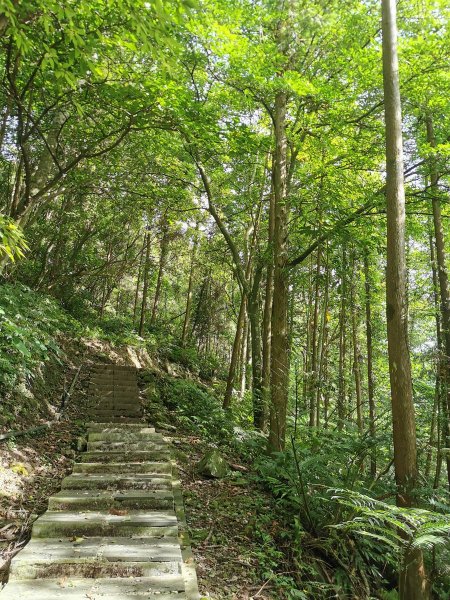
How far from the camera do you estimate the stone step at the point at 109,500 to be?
16.7 feet

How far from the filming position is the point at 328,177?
899 cm

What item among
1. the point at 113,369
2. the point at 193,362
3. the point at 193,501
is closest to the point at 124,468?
the point at 193,501

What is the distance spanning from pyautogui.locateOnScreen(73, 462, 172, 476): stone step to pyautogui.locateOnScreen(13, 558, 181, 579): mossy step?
238 cm

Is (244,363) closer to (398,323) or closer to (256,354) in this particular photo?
(256,354)

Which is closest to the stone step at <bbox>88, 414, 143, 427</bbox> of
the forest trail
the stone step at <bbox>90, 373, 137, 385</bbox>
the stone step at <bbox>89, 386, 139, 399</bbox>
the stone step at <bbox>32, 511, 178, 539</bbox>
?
the stone step at <bbox>89, 386, 139, 399</bbox>

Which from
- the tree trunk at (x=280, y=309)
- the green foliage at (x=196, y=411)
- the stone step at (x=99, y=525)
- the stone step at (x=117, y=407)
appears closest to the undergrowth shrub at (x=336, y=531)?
the tree trunk at (x=280, y=309)

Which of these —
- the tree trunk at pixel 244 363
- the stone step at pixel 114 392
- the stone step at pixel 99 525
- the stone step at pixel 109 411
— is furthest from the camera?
the tree trunk at pixel 244 363

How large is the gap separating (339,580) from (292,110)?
30.4ft

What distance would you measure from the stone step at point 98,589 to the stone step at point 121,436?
378cm

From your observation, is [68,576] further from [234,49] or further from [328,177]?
[328,177]

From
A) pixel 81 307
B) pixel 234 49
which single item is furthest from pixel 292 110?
pixel 81 307

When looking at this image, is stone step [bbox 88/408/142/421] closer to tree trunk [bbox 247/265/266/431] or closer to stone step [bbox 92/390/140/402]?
stone step [bbox 92/390/140/402]

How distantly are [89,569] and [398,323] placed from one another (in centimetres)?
446

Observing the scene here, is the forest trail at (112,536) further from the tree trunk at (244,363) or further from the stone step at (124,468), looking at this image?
the tree trunk at (244,363)
